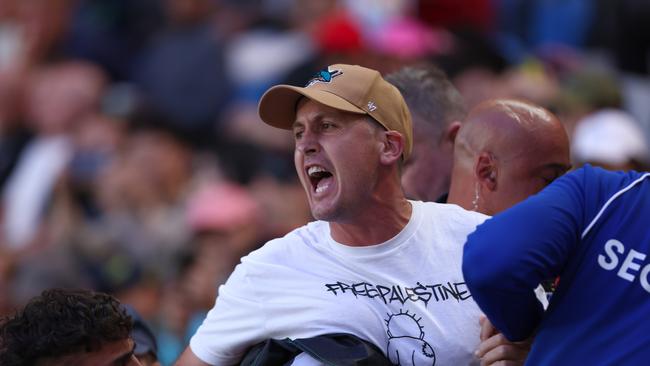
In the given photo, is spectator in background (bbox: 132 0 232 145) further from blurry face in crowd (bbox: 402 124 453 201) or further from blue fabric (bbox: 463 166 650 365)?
blue fabric (bbox: 463 166 650 365)

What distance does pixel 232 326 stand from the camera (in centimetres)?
429

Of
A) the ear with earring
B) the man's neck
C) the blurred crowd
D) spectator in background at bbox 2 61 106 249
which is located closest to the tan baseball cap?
the man's neck

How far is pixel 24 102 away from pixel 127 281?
268 centimetres

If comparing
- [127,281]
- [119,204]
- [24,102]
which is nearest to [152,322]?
[127,281]

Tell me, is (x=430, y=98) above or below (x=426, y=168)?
above

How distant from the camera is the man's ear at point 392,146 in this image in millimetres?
4420

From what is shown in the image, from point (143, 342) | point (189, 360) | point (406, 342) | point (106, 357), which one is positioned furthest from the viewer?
point (143, 342)

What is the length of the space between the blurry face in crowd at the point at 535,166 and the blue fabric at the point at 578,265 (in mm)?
772

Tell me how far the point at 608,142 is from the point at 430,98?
2028 mm

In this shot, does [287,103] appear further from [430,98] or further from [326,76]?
[430,98]

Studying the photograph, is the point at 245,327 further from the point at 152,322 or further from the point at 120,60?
the point at 120,60

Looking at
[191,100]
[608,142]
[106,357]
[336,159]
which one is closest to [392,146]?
[336,159]

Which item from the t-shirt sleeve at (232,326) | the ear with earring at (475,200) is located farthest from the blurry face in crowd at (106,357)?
the ear with earring at (475,200)

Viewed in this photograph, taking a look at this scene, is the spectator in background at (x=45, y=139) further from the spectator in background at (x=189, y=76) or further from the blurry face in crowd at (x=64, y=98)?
the spectator in background at (x=189, y=76)
